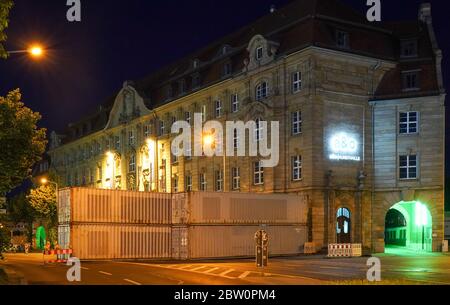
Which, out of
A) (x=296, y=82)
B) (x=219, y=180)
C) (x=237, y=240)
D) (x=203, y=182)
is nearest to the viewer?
(x=237, y=240)

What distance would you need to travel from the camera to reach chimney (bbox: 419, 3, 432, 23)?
5635 centimetres

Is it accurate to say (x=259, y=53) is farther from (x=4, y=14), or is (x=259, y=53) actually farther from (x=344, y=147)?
(x=4, y=14)

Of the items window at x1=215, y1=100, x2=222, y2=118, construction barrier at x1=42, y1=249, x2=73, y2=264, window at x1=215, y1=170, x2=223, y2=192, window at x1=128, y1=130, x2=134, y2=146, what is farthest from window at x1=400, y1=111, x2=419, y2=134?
window at x1=128, y1=130, x2=134, y2=146

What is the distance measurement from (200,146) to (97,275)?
3927 centimetres

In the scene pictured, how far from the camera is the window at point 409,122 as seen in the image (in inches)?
2047

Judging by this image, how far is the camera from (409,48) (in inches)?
2154

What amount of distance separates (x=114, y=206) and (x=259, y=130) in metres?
17.6

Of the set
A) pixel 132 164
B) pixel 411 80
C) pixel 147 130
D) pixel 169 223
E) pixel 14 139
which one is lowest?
pixel 169 223

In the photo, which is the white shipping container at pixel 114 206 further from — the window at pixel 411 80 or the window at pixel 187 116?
the window at pixel 187 116

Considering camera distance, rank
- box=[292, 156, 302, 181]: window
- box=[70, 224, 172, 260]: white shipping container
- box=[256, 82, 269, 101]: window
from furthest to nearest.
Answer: box=[256, 82, 269, 101]: window
box=[292, 156, 302, 181]: window
box=[70, 224, 172, 260]: white shipping container

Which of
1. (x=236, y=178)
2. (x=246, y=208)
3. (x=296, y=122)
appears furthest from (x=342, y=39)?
(x=246, y=208)

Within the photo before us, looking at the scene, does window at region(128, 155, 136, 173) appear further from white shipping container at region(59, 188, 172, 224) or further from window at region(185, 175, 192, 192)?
white shipping container at region(59, 188, 172, 224)

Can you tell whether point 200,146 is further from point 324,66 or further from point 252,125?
point 324,66

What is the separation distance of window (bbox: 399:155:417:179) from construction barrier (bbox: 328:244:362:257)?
29.4ft
